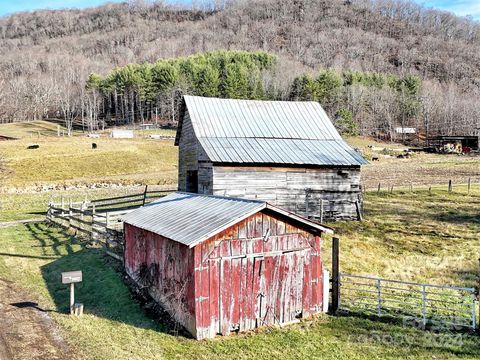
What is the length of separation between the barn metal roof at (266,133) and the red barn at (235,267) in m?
10.00

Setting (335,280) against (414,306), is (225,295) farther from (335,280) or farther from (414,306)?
(414,306)

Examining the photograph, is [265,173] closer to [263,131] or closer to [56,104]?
[263,131]

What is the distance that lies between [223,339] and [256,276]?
199 centimetres

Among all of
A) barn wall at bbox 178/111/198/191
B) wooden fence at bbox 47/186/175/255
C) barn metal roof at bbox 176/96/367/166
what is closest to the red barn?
wooden fence at bbox 47/186/175/255

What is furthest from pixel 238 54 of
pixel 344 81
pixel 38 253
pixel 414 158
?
pixel 38 253

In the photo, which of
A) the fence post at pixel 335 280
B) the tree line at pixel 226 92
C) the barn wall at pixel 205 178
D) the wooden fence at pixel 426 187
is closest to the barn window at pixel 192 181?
the barn wall at pixel 205 178

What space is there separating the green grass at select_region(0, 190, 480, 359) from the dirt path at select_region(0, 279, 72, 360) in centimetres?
40

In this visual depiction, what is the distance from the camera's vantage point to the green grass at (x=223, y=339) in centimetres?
1167

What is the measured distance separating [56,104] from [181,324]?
12579 centimetres

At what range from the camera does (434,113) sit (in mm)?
119312

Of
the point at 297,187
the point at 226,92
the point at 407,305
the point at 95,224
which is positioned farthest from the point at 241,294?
the point at 226,92

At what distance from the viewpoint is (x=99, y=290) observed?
53.5 feet

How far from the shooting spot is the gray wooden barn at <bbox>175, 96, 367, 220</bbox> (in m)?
25.1

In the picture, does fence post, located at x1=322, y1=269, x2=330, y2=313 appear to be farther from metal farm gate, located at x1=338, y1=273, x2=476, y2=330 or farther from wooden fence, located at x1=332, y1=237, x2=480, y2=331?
metal farm gate, located at x1=338, y1=273, x2=476, y2=330
